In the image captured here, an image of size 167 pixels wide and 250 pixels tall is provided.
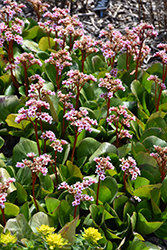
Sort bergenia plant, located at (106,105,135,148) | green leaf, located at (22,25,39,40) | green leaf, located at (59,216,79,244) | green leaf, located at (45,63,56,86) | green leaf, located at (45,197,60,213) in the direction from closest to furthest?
green leaf, located at (59,216,79,244)
green leaf, located at (45,197,60,213)
bergenia plant, located at (106,105,135,148)
green leaf, located at (45,63,56,86)
green leaf, located at (22,25,39,40)

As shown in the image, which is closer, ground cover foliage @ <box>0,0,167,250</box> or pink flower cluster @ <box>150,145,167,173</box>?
ground cover foliage @ <box>0,0,167,250</box>

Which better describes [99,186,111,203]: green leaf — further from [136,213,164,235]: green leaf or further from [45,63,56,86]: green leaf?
[45,63,56,86]: green leaf

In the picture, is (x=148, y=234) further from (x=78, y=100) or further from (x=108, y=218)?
(x=78, y=100)

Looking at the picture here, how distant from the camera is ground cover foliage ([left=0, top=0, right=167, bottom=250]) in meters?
1.58

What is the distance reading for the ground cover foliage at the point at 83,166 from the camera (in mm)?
1582

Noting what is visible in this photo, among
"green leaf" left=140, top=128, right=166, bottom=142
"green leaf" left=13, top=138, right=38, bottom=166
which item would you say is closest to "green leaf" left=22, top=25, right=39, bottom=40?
"green leaf" left=13, top=138, right=38, bottom=166

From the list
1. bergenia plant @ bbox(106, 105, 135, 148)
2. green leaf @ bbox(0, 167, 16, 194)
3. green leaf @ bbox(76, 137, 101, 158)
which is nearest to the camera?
green leaf @ bbox(0, 167, 16, 194)

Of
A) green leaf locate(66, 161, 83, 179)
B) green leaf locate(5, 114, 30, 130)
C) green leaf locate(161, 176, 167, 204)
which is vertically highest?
green leaf locate(5, 114, 30, 130)

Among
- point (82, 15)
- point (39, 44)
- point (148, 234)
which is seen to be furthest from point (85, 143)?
point (82, 15)

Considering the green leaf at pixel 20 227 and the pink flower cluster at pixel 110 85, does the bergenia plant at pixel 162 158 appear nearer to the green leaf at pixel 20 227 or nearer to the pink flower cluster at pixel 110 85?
the pink flower cluster at pixel 110 85

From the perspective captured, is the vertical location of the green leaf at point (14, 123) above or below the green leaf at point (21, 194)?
above

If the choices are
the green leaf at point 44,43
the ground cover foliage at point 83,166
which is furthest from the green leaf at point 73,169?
the green leaf at point 44,43

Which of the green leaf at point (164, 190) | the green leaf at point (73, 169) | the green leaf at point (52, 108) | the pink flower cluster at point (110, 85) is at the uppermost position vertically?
the pink flower cluster at point (110, 85)

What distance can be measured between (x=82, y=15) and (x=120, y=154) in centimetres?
304
